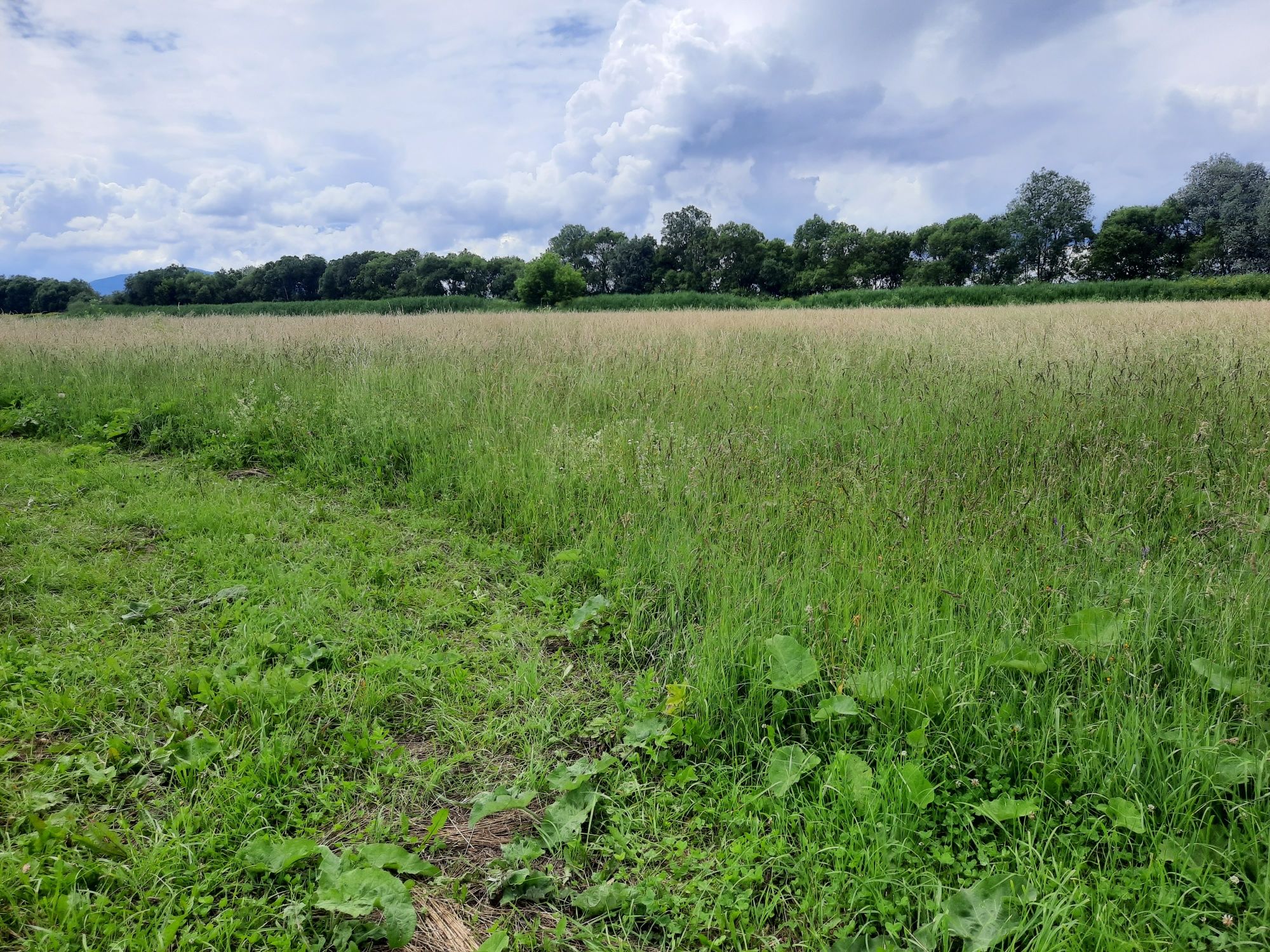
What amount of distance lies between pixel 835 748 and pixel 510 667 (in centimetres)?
158

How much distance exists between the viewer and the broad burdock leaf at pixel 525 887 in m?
1.95

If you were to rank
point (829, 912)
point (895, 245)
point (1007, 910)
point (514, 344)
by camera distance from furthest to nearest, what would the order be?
point (895, 245)
point (514, 344)
point (829, 912)
point (1007, 910)

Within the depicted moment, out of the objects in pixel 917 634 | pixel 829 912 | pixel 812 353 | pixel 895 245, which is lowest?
pixel 829 912

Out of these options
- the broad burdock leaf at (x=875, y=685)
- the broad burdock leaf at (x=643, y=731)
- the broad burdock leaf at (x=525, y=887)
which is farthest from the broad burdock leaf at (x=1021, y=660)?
the broad burdock leaf at (x=525, y=887)

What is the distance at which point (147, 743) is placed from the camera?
2.53 meters

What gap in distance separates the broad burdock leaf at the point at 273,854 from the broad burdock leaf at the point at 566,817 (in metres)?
0.73

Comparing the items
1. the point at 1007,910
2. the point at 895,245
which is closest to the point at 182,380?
the point at 1007,910

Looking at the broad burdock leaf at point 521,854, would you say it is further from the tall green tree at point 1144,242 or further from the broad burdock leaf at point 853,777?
the tall green tree at point 1144,242

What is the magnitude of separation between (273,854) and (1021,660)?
2.73m

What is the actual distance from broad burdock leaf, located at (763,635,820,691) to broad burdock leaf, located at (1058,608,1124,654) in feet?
3.23

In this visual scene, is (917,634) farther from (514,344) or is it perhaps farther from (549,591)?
(514,344)

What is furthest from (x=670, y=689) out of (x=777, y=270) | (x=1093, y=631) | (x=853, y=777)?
(x=777, y=270)

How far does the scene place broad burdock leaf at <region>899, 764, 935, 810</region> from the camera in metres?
1.98

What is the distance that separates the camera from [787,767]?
222 centimetres
